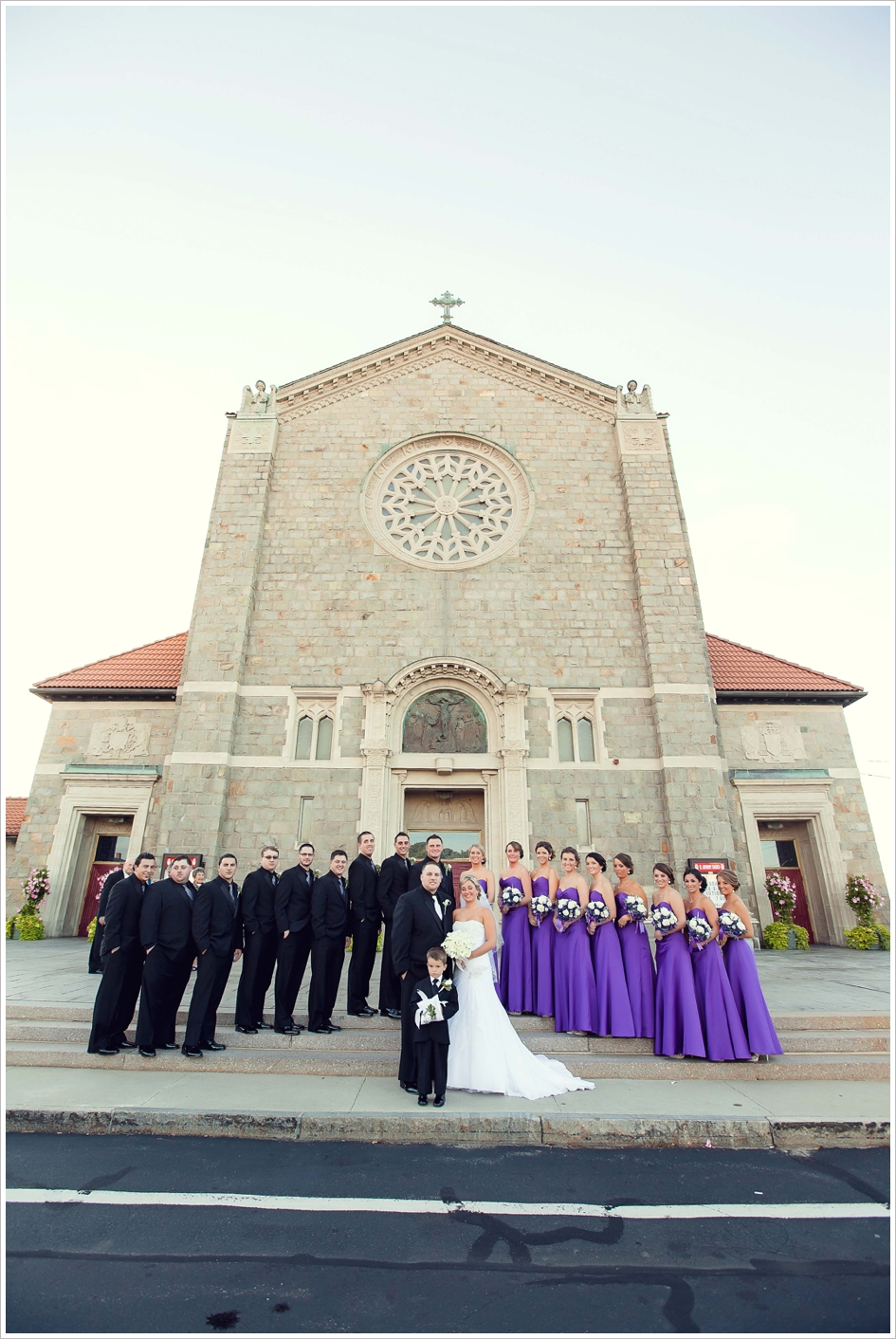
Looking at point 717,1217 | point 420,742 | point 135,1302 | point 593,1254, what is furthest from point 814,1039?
point 420,742

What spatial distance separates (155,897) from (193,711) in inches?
301

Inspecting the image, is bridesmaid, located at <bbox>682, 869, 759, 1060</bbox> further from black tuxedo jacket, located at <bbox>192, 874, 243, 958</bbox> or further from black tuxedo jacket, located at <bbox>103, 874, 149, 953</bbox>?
black tuxedo jacket, located at <bbox>103, 874, 149, 953</bbox>

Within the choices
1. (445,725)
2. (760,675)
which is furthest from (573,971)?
(760,675)

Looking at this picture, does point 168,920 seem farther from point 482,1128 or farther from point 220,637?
point 220,637

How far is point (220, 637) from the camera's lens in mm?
15047

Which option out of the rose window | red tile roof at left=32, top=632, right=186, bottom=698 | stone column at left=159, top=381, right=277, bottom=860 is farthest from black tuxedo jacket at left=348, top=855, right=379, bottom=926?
red tile roof at left=32, top=632, right=186, bottom=698

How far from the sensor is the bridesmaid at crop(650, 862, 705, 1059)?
6.80 metres

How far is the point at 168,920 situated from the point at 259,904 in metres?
1.03

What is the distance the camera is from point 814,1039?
23.4 ft

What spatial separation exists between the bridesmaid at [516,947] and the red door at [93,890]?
11.8 m

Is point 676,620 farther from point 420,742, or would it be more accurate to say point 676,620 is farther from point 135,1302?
point 135,1302

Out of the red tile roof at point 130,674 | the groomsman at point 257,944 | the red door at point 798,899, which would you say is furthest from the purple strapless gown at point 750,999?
the red tile roof at point 130,674

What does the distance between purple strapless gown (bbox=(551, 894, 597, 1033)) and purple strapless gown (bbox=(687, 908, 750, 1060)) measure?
3.68ft

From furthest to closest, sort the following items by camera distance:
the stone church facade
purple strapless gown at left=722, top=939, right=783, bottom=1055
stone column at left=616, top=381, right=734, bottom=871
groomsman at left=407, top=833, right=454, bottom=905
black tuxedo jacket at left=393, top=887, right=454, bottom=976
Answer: the stone church facade, stone column at left=616, top=381, right=734, bottom=871, groomsman at left=407, top=833, right=454, bottom=905, purple strapless gown at left=722, top=939, right=783, bottom=1055, black tuxedo jacket at left=393, top=887, right=454, bottom=976
